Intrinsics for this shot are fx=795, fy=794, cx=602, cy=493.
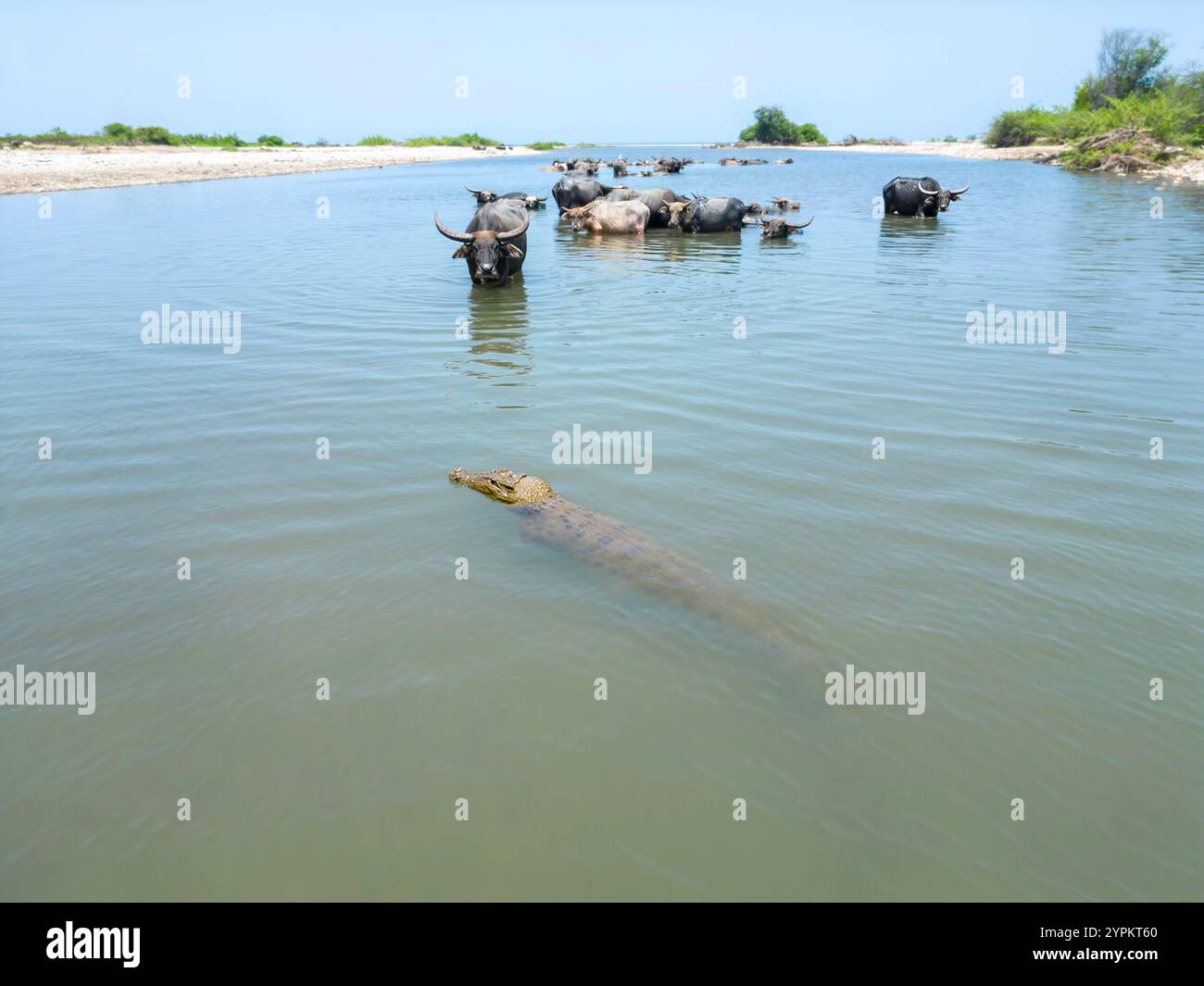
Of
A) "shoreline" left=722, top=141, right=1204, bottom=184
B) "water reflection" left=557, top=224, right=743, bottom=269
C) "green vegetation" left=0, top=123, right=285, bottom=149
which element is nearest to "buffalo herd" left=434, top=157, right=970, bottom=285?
"water reflection" left=557, top=224, right=743, bottom=269

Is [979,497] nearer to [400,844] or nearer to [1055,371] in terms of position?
[1055,371]

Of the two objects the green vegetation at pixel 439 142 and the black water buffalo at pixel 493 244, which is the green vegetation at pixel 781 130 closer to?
the green vegetation at pixel 439 142

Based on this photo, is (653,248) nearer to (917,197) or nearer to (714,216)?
(714,216)

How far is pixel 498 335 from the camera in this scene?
37.6ft

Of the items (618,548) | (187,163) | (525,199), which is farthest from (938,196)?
(187,163)

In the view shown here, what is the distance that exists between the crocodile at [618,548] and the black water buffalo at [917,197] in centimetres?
2193

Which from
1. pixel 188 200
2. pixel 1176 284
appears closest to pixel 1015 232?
pixel 1176 284

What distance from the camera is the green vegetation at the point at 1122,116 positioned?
140 ft

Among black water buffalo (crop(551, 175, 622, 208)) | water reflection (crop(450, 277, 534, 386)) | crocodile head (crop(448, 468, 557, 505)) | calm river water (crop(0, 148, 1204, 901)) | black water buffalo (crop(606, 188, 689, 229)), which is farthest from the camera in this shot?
black water buffalo (crop(551, 175, 622, 208))

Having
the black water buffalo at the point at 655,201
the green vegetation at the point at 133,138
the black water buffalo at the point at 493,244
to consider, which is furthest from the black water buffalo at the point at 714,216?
the green vegetation at the point at 133,138

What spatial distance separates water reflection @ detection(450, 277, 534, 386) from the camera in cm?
979

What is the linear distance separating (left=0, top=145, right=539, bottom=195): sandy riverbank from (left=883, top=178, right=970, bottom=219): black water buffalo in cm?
3664

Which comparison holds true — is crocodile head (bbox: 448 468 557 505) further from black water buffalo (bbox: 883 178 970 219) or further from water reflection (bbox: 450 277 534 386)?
black water buffalo (bbox: 883 178 970 219)

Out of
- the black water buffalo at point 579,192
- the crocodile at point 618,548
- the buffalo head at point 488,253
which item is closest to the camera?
the crocodile at point 618,548
